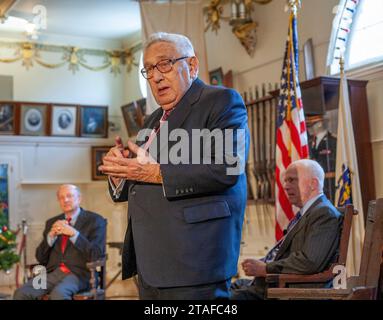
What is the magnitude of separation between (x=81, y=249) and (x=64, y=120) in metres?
5.44

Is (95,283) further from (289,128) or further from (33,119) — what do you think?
(33,119)

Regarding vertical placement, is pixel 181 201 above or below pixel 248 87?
below

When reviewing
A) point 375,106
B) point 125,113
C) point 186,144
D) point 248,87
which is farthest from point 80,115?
point 186,144

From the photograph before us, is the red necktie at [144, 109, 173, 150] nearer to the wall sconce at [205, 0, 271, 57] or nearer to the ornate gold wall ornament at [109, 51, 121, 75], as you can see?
the wall sconce at [205, 0, 271, 57]

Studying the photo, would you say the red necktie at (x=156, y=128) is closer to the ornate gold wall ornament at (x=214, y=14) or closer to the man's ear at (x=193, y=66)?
the man's ear at (x=193, y=66)

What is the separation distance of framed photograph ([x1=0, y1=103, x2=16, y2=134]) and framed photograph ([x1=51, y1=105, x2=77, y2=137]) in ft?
2.27

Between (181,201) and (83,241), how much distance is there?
410 cm

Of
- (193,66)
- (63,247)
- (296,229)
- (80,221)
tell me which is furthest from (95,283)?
(193,66)

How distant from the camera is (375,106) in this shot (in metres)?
5.83

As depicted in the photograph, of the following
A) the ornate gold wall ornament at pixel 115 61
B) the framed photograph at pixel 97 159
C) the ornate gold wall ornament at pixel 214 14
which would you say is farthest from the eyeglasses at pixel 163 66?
the ornate gold wall ornament at pixel 115 61

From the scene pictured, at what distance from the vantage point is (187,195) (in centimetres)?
234

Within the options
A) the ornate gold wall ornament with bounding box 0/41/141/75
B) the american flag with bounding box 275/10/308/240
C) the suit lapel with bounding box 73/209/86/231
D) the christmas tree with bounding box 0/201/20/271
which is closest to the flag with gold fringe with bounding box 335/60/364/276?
the american flag with bounding box 275/10/308/240

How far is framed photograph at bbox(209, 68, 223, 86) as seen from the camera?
834 cm
